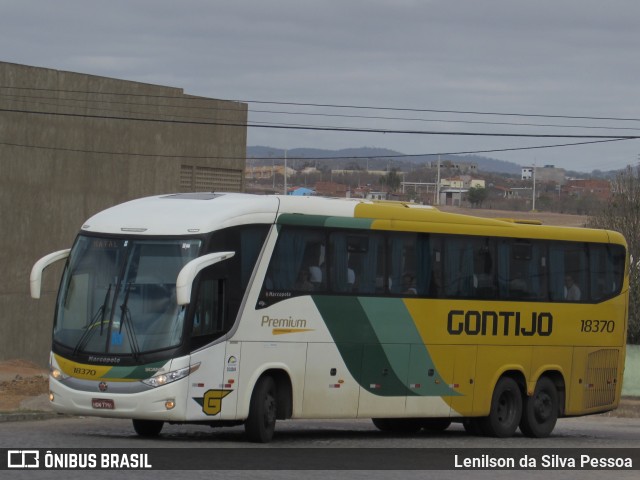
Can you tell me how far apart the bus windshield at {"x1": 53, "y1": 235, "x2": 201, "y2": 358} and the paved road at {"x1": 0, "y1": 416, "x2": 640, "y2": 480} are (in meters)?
1.36

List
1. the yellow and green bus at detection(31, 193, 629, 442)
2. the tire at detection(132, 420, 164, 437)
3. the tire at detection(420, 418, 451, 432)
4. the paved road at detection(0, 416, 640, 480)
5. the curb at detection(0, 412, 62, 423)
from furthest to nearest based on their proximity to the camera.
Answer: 1. the tire at detection(420, 418, 451, 432)
2. the curb at detection(0, 412, 62, 423)
3. the tire at detection(132, 420, 164, 437)
4. the yellow and green bus at detection(31, 193, 629, 442)
5. the paved road at detection(0, 416, 640, 480)

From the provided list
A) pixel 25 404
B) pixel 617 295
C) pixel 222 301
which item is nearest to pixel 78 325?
pixel 222 301

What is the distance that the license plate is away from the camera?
57.6ft

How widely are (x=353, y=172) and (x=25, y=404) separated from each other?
6601 cm

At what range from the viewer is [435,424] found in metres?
24.3

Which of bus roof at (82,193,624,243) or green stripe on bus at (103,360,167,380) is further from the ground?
bus roof at (82,193,624,243)

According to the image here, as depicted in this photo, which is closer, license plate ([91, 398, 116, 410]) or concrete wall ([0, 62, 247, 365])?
license plate ([91, 398, 116, 410])

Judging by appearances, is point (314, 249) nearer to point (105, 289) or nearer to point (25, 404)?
point (105, 289)

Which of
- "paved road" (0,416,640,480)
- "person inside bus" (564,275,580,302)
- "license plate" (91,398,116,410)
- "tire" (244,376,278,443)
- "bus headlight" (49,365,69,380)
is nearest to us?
"paved road" (0,416,640,480)

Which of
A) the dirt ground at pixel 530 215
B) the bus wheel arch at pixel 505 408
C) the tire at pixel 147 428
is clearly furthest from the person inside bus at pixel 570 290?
the dirt ground at pixel 530 215

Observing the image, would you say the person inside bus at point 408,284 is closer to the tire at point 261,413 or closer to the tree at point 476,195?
the tire at point 261,413

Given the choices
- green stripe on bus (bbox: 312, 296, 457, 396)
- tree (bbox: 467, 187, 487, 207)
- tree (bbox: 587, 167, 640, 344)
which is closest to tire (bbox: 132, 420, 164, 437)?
green stripe on bus (bbox: 312, 296, 457, 396)

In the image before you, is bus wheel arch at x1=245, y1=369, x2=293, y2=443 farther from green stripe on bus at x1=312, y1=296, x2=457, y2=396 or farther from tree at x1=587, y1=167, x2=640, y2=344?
tree at x1=587, y1=167, x2=640, y2=344

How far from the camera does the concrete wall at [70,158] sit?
122 feet
